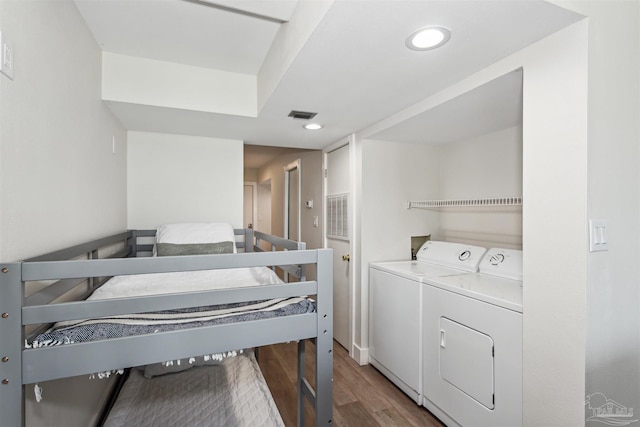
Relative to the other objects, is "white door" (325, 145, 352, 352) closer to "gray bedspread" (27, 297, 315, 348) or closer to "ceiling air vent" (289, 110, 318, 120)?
"ceiling air vent" (289, 110, 318, 120)

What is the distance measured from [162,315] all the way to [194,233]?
152 cm

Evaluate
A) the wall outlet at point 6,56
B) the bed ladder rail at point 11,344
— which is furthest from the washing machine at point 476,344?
the wall outlet at point 6,56

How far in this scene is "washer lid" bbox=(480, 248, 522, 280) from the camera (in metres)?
→ 1.88

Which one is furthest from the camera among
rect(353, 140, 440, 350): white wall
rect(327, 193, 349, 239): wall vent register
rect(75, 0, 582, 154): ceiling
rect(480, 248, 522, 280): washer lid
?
rect(327, 193, 349, 239): wall vent register

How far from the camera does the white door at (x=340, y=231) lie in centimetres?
288

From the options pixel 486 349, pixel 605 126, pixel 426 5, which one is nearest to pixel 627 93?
pixel 605 126

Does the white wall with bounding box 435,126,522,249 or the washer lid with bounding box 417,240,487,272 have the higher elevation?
the white wall with bounding box 435,126,522,249

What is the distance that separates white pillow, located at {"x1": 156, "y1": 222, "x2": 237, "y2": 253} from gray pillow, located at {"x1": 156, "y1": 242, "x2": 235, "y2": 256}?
5 cm

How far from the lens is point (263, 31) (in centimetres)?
168

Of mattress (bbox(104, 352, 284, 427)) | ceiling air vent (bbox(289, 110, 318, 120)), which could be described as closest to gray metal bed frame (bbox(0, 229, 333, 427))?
mattress (bbox(104, 352, 284, 427))

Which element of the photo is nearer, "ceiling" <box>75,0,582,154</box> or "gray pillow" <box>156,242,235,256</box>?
"ceiling" <box>75,0,582,154</box>

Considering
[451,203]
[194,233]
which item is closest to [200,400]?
[194,233]

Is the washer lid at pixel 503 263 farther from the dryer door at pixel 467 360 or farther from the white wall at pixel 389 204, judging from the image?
the white wall at pixel 389 204

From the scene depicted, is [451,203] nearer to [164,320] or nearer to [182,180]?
[164,320]
